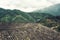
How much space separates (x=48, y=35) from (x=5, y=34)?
29.5 m

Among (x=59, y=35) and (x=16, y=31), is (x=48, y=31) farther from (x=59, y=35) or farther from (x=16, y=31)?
(x=16, y=31)

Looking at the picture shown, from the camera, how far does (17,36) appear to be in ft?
429

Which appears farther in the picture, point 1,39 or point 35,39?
point 35,39

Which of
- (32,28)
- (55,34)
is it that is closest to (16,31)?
(32,28)

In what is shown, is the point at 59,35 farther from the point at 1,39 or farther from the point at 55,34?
the point at 1,39

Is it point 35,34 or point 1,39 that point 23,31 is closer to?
point 35,34

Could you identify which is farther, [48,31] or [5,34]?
[48,31]

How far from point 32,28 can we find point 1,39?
29.9 metres

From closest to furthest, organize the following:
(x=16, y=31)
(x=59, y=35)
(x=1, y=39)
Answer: (x=1, y=39) < (x=16, y=31) < (x=59, y=35)

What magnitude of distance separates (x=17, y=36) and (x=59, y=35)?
30170 millimetres

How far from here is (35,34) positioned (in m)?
140

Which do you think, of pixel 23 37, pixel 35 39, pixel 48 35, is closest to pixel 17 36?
pixel 23 37

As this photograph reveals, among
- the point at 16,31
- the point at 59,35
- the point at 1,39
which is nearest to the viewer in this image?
the point at 1,39

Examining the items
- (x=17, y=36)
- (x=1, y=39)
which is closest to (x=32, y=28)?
(x=17, y=36)
